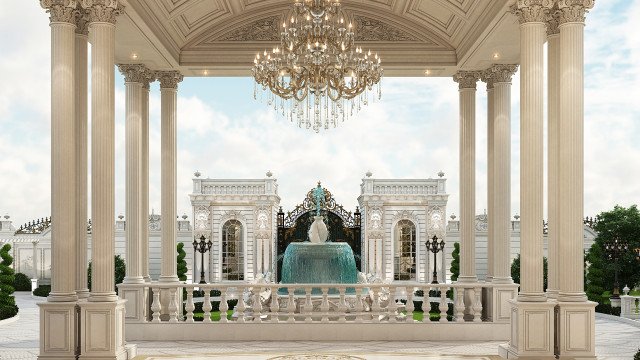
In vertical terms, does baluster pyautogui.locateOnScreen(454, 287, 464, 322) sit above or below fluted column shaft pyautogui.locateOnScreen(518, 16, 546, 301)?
below

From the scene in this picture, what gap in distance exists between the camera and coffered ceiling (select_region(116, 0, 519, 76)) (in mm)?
11992

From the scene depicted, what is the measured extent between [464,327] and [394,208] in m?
18.6

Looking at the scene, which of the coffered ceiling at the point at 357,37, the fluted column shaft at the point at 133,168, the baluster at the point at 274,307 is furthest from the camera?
the fluted column shaft at the point at 133,168

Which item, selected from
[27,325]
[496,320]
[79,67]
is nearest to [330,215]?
[27,325]

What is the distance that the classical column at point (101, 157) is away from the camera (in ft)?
29.5

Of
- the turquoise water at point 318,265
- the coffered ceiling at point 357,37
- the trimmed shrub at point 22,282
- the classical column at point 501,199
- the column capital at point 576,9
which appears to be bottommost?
the trimmed shrub at point 22,282

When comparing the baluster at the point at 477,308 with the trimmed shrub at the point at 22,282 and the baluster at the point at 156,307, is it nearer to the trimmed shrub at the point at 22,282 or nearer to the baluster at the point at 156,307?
the baluster at the point at 156,307

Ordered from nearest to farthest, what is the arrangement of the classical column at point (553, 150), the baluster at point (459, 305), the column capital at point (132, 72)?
1. the classical column at point (553, 150)
2. the baluster at point (459, 305)
3. the column capital at point (132, 72)

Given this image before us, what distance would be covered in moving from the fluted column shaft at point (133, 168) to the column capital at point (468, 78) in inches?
225

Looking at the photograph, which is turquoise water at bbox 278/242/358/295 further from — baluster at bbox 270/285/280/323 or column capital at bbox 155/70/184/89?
column capital at bbox 155/70/184/89

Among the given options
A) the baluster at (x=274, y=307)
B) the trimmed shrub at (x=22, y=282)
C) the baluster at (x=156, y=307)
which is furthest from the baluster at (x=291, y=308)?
the trimmed shrub at (x=22, y=282)

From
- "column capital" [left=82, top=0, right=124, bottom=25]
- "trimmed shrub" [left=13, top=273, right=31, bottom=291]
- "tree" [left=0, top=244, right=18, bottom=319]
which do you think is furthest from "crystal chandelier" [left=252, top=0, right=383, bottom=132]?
"trimmed shrub" [left=13, top=273, right=31, bottom=291]

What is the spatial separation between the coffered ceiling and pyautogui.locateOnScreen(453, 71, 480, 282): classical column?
1.59 ft

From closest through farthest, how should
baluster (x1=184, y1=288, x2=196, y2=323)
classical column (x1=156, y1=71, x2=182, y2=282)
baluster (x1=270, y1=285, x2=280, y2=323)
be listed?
1. baluster (x1=184, y1=288, x2=196, y2=323)
2. baluster (x1=270, y1=285, x2=280, y2=323)
3. classical column (x1=156, y1=71, x2=182, y2=282)
